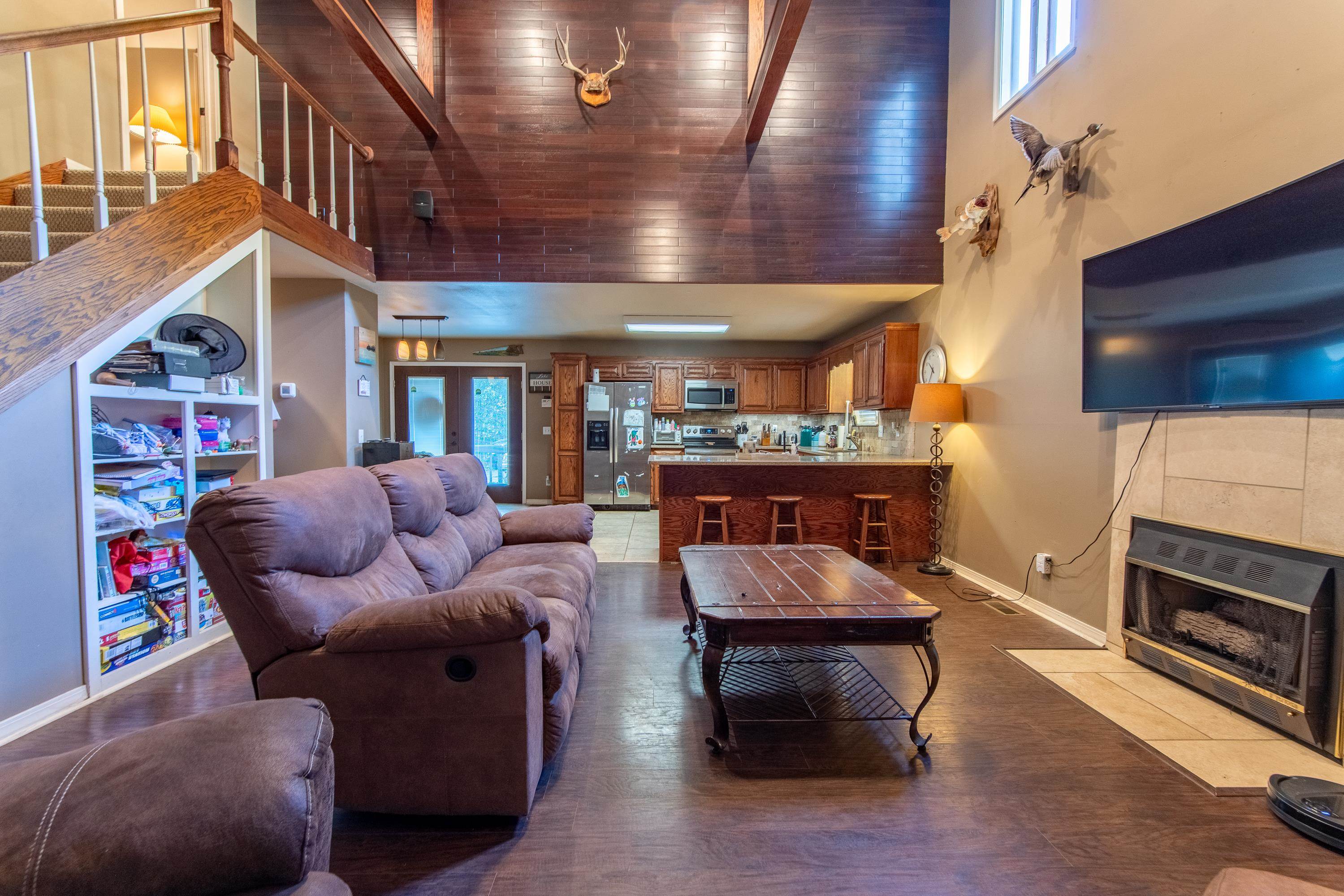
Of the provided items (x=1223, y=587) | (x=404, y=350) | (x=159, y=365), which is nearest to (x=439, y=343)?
(x=404, y=350)

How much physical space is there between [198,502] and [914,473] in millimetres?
4743

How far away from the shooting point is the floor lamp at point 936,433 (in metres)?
Result: 4.12

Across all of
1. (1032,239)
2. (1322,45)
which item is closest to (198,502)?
(1322,45)

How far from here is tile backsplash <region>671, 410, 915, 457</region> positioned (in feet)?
17.5

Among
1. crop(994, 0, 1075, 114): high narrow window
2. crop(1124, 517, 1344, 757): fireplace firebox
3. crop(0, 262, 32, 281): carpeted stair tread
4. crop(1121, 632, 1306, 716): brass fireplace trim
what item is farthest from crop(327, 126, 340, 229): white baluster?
crop(1121, 632, 1306, 716): brass fireplace trim

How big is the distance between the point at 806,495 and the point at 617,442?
10.9 feet

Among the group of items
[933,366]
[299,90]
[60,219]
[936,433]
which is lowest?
[936,433]

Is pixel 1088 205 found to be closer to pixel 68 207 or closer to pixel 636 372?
pixel 636 372

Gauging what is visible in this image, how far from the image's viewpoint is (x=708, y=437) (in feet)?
25.3

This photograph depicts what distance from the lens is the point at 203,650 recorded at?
9.21 feet

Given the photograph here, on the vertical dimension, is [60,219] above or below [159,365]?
above

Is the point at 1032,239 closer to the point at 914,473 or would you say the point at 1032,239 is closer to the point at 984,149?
the point at 984,149

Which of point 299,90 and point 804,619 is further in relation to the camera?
point 299,90

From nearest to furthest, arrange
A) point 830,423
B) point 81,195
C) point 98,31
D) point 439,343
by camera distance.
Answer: point 98,31, point 81,195, point 439,343, point 830,423
